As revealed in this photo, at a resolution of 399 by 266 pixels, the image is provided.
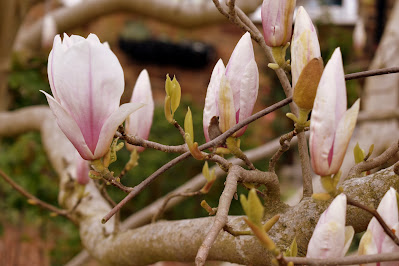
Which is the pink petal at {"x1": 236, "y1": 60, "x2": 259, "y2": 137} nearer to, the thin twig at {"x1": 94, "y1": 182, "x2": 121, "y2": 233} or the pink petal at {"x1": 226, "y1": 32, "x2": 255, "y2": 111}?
the pink petal at {"x1": 226, "y1": 32, "x2": 255, "y2": 111}

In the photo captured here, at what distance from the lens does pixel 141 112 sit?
65 cm

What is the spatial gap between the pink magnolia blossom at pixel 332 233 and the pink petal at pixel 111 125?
19 centimetres

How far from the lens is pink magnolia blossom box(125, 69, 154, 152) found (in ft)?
2.11

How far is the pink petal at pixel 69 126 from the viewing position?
16.9 inches

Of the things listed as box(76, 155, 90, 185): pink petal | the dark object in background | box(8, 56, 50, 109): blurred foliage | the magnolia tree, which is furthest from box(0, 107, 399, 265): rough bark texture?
the dark object in background

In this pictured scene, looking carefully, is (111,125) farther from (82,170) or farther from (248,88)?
(82,170)

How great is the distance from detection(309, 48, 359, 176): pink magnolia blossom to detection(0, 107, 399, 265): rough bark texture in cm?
14

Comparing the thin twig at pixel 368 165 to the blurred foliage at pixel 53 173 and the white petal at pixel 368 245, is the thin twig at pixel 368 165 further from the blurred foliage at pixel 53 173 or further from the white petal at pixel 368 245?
the blurred foliage at pixel 53 173

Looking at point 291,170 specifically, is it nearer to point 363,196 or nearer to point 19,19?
point 19,19

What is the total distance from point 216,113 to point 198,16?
156 centimetres

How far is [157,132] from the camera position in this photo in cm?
314

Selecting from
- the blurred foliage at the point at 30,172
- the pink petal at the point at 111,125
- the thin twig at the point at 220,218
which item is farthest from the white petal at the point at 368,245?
the blurred foliage at the point at 30,172

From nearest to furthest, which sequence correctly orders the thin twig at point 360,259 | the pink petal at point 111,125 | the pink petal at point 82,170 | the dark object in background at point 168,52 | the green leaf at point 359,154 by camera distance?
the thin twig at point 360,259 < the pink petal at point 111,125 < the green leaf at point 359,154 < the pink petal at point 82,170 < the dark object in background at point 168,52

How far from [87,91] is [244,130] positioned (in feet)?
0.58
